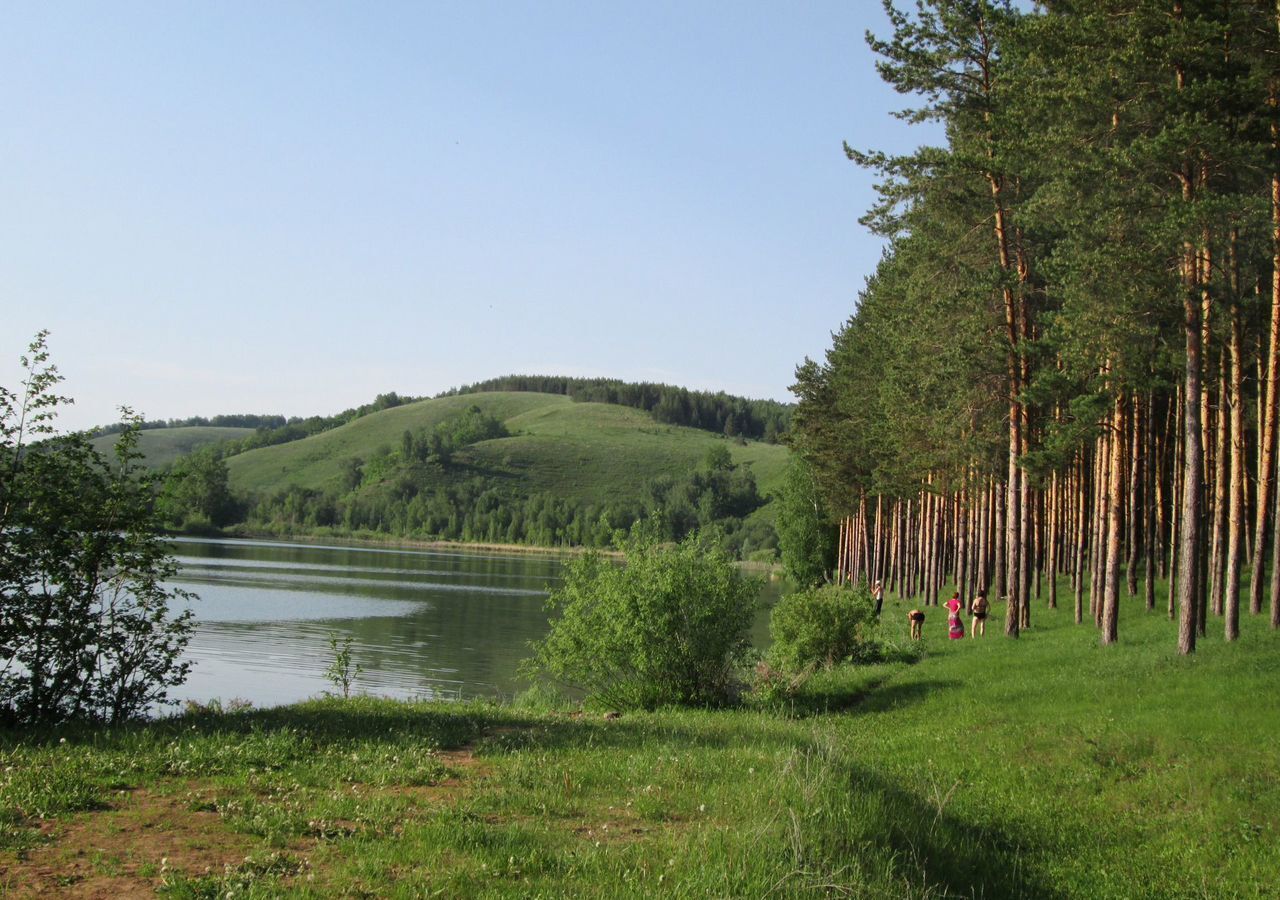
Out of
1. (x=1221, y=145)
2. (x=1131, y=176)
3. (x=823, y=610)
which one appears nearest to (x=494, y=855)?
(x=1221, y=145)

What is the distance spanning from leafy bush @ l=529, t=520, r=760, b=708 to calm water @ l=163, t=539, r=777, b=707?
1.20m

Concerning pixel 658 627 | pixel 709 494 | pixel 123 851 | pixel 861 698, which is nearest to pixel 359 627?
pixel 658 627

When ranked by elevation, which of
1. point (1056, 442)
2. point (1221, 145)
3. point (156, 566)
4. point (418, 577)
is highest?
point (1221, 145)

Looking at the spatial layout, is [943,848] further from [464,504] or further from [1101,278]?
[464,504]

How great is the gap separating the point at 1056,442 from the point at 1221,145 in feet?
21.2

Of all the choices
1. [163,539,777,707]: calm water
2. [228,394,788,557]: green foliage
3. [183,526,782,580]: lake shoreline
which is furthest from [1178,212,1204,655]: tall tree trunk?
[183,526,782,580]: lake shoreline

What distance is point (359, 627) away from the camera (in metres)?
45.0

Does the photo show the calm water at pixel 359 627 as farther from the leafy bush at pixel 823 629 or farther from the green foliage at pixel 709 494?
the green foliage at pixel 709 494

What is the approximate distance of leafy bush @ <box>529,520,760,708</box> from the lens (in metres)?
20.0

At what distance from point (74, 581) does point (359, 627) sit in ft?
108

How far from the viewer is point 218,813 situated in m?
8.09

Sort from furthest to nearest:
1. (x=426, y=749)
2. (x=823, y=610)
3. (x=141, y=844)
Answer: (x=823, y=610), (x=426, y=749), (x=141, y=844)

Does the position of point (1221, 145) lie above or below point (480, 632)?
above

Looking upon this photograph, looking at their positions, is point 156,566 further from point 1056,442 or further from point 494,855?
point 1056,442
